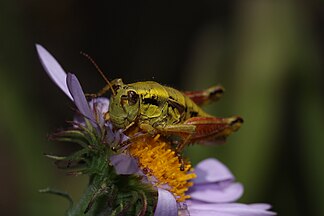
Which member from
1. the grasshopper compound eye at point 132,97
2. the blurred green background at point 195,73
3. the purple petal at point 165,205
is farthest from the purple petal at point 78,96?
the blurred green background at point 195,73

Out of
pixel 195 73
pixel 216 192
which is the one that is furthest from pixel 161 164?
pixel 195 73

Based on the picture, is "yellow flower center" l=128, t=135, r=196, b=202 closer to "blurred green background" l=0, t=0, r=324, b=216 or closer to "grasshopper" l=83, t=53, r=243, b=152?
"grasshopper" l=83, t=53, r=243, b=152

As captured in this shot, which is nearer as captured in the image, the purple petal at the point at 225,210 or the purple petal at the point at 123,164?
the purple petal at the point at 123,164

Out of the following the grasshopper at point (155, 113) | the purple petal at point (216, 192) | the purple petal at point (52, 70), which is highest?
the purple petal at point (52, 70)

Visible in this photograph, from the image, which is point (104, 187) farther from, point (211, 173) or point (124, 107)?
point (211, 173)

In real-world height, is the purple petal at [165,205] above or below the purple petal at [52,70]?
below

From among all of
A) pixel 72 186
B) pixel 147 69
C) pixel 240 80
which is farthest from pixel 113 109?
pixel 147 69

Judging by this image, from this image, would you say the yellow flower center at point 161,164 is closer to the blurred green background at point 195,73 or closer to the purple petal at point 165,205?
the purple petal at point 165,205

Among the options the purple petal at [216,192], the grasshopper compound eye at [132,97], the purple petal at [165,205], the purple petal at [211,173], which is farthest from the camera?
the purple petal at [211,173]

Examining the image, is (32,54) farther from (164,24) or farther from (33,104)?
(164,24)
